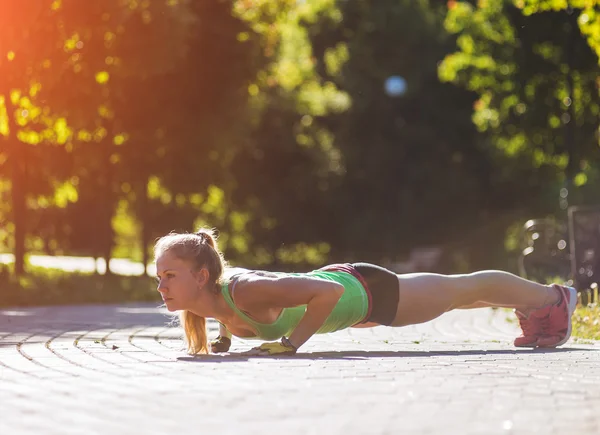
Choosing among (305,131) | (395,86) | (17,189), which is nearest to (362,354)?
(17,189)

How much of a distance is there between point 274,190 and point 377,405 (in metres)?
36.4

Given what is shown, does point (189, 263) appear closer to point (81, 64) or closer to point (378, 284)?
point (378, 284)

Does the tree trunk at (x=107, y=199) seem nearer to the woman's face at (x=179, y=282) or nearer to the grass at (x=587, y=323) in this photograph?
the grass at (x=587, y=323)

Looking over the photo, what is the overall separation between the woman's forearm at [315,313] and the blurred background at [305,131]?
8319 mm

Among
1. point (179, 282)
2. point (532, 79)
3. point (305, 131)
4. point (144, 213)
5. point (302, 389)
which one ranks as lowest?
point (144, 213)

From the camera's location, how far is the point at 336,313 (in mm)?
8656

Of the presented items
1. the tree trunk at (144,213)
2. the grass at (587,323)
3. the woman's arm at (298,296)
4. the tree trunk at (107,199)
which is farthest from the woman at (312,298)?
the tree trunk at (144,213)

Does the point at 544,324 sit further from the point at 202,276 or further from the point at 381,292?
the point at 202,276

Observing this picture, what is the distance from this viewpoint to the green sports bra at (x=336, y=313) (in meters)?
8.70

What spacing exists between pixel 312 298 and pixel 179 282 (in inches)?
33.6

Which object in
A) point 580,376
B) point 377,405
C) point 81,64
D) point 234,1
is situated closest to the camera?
point 377,405

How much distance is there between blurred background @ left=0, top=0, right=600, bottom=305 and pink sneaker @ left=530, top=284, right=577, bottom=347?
265 inches

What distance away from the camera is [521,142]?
113 feet

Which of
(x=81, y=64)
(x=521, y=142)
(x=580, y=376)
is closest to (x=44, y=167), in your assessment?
(x=81, y=64)
